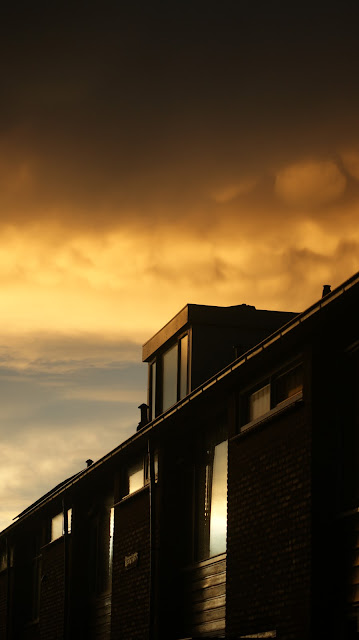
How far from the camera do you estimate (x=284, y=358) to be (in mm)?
15266

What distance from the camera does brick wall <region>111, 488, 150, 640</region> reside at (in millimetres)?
20344

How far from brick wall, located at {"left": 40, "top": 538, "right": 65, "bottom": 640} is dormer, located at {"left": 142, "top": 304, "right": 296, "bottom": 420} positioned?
20.1ft

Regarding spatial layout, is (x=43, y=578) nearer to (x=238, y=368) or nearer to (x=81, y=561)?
(x=81, y=561)

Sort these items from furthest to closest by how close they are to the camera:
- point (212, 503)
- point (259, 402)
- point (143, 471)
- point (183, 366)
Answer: point (183, 366) < point (143, 471) < point (212, 503) < point (259, 402)

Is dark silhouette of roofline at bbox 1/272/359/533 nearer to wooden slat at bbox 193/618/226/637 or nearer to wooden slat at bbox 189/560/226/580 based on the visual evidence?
wooden slat at bbox 189/560/226/580

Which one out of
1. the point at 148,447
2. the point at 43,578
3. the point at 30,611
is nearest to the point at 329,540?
the point at 148,447

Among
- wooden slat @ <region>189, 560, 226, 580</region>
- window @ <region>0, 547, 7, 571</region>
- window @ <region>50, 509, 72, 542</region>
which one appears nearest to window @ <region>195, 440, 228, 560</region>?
wooden slat @ <region>189, 560, 226, 580</region>

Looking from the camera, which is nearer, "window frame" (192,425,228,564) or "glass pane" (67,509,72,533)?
"window frame" (192,425,228,564)

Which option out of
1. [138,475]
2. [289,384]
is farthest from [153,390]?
[289,384]

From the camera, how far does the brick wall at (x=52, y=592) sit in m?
26.7

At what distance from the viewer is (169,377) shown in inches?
939

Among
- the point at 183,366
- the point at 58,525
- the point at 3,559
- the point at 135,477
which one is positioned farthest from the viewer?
the point at 3,559

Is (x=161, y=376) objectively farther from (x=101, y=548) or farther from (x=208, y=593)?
(x=208, y=593)

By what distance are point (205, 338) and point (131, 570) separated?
5100 millimetres
